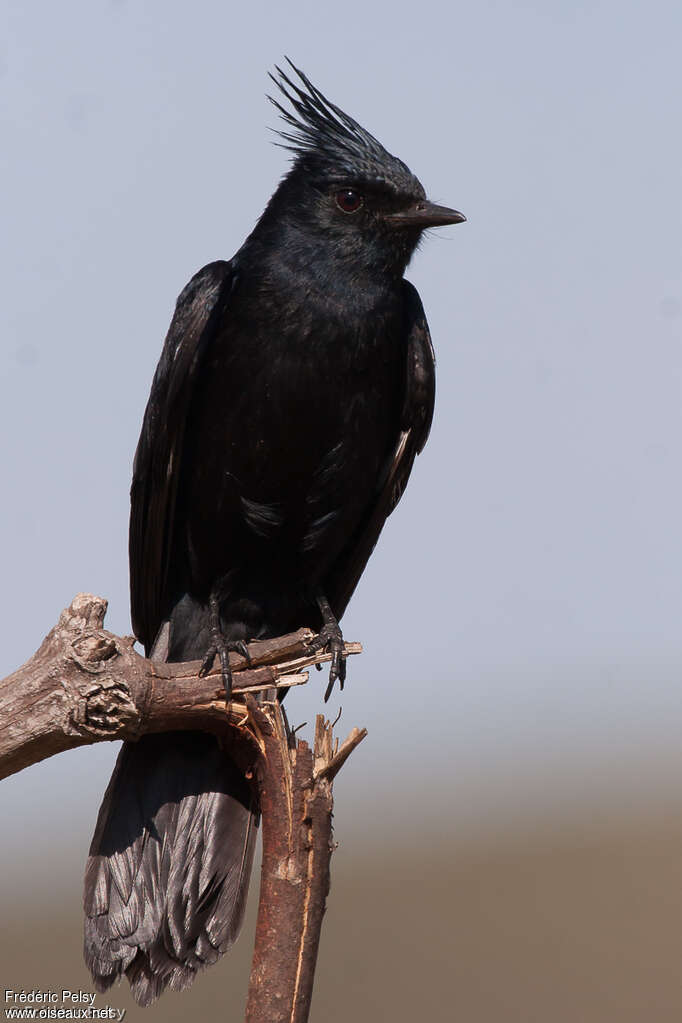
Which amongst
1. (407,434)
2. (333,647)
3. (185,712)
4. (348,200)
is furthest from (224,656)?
(348,200)

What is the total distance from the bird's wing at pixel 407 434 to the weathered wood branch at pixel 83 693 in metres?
1.82

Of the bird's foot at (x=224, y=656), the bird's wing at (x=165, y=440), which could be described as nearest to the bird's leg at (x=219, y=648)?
→ the bird's foot at (x=224, y=656)

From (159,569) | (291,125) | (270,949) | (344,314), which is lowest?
(270,949)

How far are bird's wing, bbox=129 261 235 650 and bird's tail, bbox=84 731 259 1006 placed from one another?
778 millimetres

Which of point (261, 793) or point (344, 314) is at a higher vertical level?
point (344, 314)

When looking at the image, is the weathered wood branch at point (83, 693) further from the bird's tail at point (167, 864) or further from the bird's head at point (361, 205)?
the bird's head at point (361, 205)

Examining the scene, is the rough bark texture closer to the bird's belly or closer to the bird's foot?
the bird's foot

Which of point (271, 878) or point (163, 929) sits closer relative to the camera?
point (271, 878)

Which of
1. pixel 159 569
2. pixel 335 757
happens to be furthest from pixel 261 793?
pixel 159 569

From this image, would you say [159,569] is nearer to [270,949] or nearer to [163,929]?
[163,929]

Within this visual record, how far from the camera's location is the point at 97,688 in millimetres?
4316

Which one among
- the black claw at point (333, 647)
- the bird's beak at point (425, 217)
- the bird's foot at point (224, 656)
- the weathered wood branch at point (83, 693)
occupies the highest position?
the bird's beak at point (425, 217)

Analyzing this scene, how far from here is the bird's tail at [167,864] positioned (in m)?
5.03

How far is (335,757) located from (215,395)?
80.5 inches
